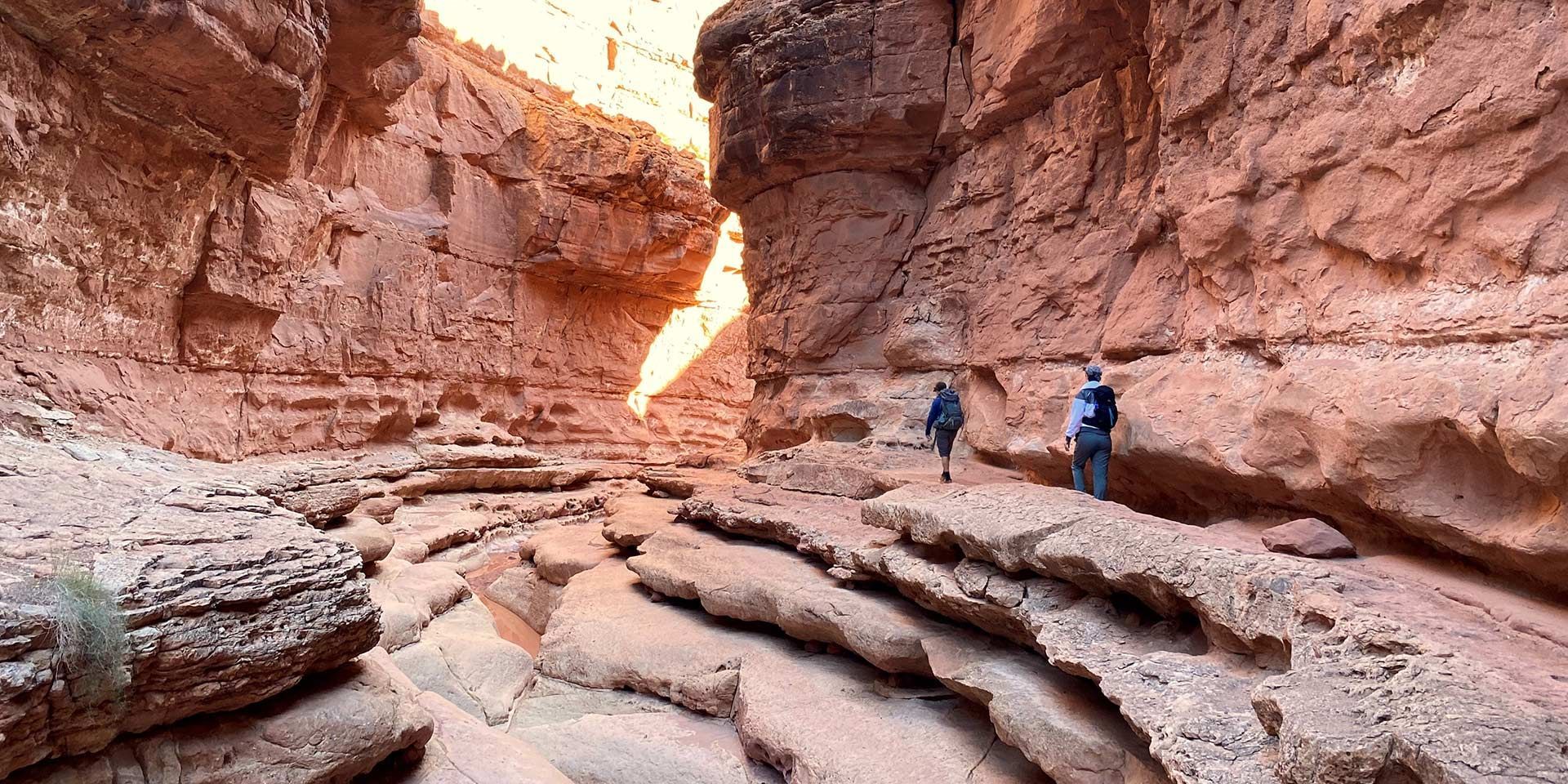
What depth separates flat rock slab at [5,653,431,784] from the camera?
329 centimetres

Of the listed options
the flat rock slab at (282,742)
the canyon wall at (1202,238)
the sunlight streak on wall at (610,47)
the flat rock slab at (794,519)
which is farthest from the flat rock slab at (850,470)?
the sunlight streak on wall at (610,47)

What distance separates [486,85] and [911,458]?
518 inches

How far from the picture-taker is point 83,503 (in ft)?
14.1

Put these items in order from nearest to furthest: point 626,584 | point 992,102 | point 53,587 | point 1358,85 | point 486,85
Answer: point 53,587
point 1358,85
point 626,584
point 992,102
point 486,85

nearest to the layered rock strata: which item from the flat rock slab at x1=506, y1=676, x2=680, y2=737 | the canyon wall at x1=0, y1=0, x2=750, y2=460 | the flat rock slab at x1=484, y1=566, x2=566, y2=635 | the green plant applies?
the flat rock slab at x1=506, y1=676, x2=680, y2=737

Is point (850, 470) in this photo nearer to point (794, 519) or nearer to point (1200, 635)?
point (794, 519)

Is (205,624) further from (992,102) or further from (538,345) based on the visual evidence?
(538,345)

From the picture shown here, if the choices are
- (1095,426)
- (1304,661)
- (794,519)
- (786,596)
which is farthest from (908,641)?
(1304,661)

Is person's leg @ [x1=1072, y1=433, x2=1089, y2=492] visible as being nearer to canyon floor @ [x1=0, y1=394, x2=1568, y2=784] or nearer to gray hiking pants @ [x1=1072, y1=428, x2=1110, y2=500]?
gray hiking pants @ [x1=1072, y1=428, x2=1110, y2=500]

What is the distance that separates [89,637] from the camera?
122 inches

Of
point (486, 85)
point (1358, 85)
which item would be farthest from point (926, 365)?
point (486, 85)

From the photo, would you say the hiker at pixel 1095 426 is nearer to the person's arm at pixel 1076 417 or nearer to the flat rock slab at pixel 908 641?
the person's arm at pixel 1076 417

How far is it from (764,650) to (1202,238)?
4.87 m

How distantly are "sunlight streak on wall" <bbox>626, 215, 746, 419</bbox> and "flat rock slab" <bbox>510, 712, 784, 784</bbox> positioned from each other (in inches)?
605
